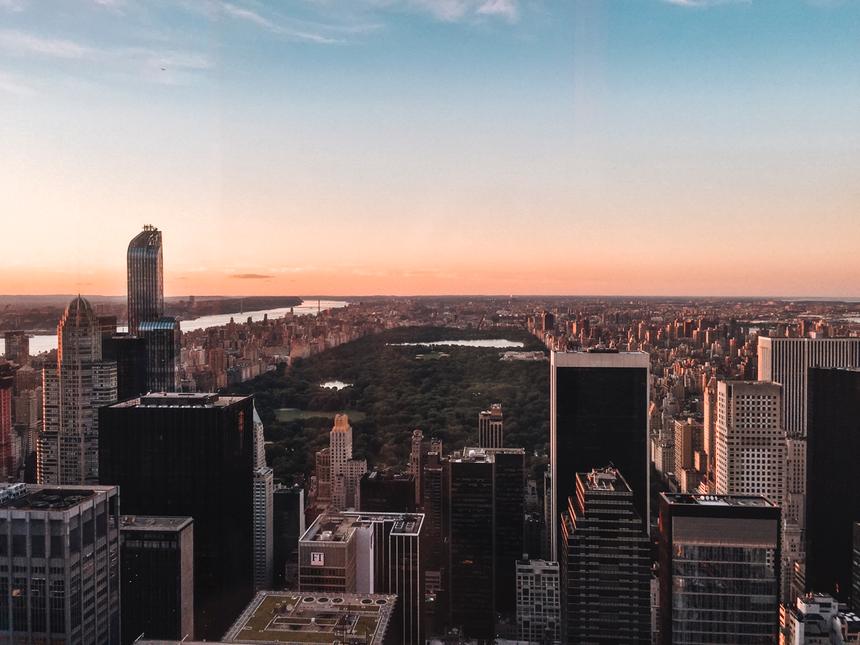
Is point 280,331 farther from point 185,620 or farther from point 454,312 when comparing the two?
point 185,620

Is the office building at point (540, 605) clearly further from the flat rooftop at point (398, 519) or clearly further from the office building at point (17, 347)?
the office building at point (17, 347)

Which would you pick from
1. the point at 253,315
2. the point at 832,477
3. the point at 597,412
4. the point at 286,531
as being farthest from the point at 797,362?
the point at 253,315

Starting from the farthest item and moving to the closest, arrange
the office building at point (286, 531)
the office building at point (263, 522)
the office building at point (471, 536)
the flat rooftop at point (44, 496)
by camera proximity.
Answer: the office building at point (471, 536) < the office building at point (263, 522) < the office building at point (286, 531) < the flat rooftop at point (44, 496)

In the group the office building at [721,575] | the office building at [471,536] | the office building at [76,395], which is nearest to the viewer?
the office building at [721,575]

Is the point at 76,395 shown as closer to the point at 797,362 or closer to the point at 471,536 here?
the point at 471,536

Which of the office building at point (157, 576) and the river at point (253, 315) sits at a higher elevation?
the river at point (253, 315)

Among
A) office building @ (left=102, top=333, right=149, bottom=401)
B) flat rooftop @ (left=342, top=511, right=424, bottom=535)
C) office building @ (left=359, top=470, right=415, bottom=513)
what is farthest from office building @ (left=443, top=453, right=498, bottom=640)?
office building @ (left=102, top=333, right=149, bottom=401)

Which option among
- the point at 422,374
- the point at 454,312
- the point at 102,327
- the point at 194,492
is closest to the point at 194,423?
the point at 194,492

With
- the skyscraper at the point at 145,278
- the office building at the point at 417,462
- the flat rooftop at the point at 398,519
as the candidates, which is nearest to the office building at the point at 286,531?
the flat rooftop at the point at 398,519
